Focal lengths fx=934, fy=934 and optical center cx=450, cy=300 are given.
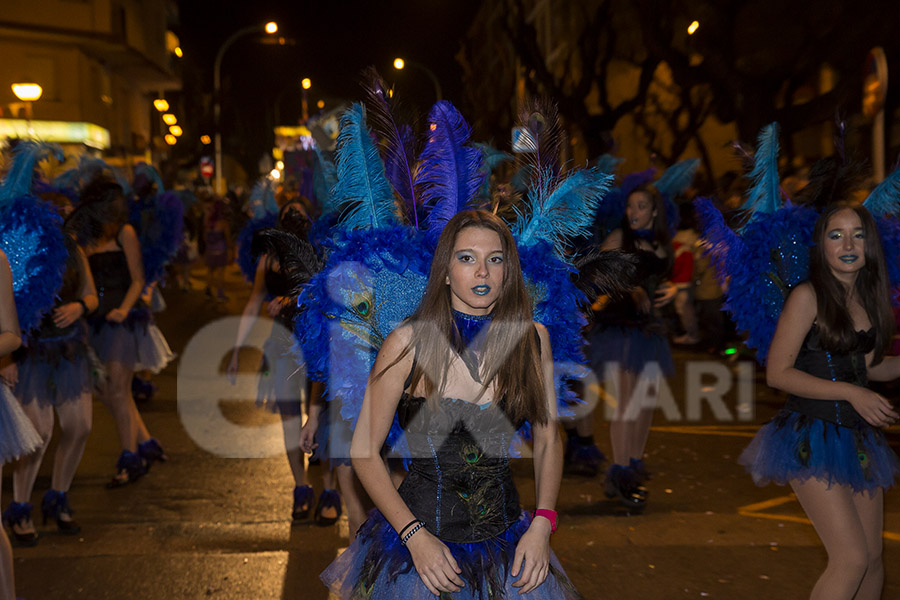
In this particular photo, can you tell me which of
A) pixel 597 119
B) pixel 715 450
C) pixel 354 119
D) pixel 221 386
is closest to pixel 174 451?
pixel 221 386

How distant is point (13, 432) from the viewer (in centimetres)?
400

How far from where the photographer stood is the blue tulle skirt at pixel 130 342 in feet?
23.1

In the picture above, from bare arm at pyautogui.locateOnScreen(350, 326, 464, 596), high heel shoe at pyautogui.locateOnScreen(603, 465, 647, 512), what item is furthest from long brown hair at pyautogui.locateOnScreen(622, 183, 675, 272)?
bare arm at pyautogui.locateOnScreen(350, 326, 464, 596)

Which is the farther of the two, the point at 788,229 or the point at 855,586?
the point at 788,229

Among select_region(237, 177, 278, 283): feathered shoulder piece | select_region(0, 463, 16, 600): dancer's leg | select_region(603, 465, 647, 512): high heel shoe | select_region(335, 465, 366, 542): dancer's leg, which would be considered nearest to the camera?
select_region(0, 463, 16, 600): dancer's leg

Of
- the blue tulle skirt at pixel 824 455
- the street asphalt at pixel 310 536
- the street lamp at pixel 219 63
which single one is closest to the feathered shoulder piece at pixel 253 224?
the street asphalt at pixel 310 536

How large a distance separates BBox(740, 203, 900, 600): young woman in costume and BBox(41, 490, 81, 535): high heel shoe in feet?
13.3

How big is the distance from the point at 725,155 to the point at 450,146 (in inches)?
1017

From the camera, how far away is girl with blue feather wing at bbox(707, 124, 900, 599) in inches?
140

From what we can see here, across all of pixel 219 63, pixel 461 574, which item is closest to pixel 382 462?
pixel 461 574

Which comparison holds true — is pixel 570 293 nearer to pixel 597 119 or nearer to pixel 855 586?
pixel 855 586

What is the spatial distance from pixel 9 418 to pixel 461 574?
234cm

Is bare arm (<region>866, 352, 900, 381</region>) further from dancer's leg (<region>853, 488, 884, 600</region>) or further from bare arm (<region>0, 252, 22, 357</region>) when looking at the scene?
bare arm (<region>0, 252, 22, 357</region>)

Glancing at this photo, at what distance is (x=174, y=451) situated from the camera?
781 centimetres
